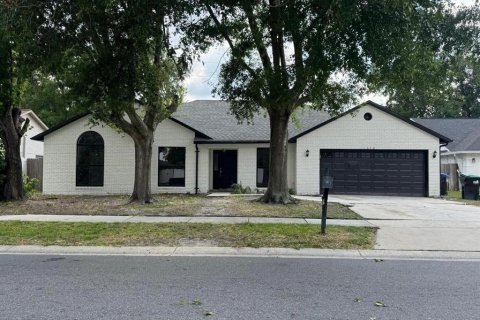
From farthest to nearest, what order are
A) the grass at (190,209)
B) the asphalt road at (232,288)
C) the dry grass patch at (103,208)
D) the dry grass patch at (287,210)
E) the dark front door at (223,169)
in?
the dark front door at (223,169), the dry grass patch at (103,208), the grass at (190,209), the dry grass patch at (287,210), the asphalt road at (232,288)

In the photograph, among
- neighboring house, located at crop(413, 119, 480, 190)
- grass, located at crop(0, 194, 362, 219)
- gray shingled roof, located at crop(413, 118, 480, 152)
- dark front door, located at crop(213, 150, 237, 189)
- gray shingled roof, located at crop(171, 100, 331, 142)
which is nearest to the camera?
grass, located at crop(0, 194, 362, 219)

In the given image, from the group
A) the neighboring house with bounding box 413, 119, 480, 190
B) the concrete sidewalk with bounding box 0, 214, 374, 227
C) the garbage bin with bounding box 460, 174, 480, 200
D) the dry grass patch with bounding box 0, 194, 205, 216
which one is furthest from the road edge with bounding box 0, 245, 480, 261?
the neighboring house with bounding box 413, 119, 480, 190

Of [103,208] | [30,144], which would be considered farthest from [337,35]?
[30,144]

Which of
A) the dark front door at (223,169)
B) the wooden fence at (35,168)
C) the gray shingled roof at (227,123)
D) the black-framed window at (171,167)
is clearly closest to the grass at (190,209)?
the black-framed window at (171,167)

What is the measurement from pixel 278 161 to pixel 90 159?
34.4 feet

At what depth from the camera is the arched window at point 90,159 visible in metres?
21.9

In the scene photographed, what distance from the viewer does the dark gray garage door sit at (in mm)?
21875

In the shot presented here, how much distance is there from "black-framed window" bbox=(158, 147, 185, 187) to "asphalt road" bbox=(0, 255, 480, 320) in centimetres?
1365

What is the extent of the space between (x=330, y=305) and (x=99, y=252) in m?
5.03

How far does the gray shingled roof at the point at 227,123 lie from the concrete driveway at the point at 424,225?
23.3 feet

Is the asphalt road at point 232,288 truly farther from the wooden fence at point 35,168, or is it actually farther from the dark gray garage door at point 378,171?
the wooden fence at point 35,168

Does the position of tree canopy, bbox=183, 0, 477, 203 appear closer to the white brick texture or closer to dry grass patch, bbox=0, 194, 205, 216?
dry grass patch, bbox=0, 194, 205, 216

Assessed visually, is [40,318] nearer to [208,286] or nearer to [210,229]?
[208,286]

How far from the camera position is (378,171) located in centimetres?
2209
